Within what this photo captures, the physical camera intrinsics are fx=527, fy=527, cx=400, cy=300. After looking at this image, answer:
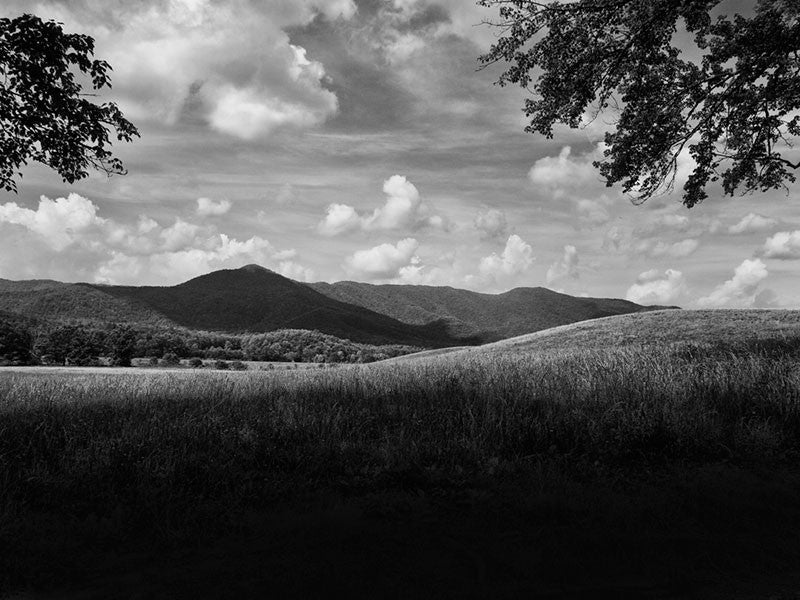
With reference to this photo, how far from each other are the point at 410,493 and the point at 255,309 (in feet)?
489

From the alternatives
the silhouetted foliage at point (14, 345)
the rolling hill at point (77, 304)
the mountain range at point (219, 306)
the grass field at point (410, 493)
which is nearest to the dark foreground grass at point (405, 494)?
the grass field at point (410, 493)

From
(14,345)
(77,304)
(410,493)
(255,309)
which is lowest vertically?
(410,493)

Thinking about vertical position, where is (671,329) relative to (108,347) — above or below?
above

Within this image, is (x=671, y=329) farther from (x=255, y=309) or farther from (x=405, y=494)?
(x=255, y=309)

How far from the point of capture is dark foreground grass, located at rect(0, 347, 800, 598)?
13.1 feet

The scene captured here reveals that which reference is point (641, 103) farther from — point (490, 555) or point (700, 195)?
point (490, 555)

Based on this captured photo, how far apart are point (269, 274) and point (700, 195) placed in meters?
189

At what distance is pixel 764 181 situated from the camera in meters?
16.9

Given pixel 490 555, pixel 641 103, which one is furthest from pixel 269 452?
pixel 641 103

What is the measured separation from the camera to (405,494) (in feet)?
17.2

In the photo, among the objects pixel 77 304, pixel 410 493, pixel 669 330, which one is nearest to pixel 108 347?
pixel 669 330

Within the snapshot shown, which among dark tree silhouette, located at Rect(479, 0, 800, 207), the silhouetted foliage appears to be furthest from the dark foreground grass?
the silhouetted foliage

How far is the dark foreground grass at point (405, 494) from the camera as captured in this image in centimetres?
398

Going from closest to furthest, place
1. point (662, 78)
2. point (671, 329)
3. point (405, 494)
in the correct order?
point (405, 494), point (662, 78), point (671, 329)
